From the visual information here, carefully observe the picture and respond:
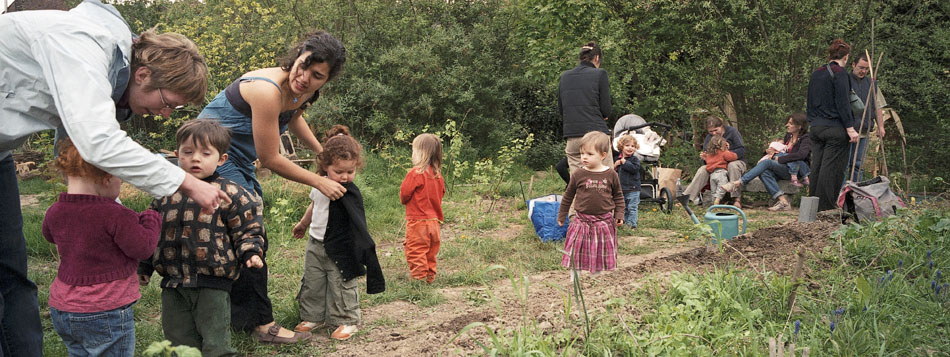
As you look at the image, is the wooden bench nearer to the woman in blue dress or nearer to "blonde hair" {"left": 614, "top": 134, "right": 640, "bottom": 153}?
"blonde hair" {"left": 614, "top": 134, "right": 640, "bottom": 153}

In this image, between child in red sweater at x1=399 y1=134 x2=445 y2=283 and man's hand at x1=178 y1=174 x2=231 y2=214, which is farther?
child in red sweater at x1=399 y1=134 x2=445 y2=283

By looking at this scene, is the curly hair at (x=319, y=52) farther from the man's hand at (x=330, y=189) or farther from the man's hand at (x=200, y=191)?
the man's hand at (x=200, y=191)

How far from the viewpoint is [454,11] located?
48.5 ft

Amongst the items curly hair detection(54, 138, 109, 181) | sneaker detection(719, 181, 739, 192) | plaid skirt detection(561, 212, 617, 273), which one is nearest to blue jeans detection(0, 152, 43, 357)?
curly hair detection(54, 138, 109, 181)

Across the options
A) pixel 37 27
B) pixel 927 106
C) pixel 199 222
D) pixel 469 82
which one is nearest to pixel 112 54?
pixel 37 27

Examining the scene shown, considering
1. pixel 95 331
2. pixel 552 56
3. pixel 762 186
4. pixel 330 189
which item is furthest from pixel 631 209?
pixel 95 331

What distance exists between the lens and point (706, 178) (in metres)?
10.2

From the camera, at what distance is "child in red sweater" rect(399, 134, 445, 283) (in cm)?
552

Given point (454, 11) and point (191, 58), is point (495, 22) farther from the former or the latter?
point (191, 58)

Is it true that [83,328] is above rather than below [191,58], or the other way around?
below

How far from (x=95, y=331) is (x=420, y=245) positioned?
9.71ft

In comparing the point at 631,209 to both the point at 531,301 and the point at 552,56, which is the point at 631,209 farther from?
the point at 552,56

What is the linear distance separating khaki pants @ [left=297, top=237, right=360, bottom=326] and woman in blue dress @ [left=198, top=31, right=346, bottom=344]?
406 mm

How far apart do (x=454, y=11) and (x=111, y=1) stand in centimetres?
695
